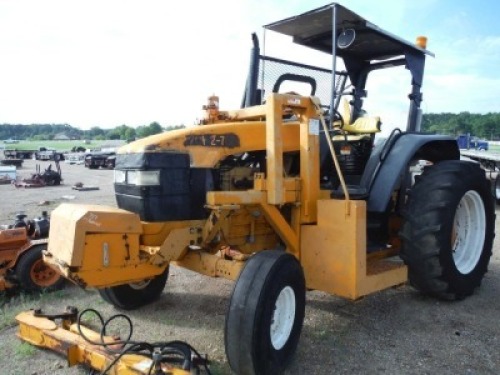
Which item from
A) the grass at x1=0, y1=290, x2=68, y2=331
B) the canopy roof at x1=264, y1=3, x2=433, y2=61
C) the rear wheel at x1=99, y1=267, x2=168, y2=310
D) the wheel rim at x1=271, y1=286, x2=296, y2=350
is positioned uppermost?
the canopy roof at x1=264, y1=3, x2=433, y2=61

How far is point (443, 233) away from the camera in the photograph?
3.97 metres

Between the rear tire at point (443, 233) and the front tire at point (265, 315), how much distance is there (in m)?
1.33

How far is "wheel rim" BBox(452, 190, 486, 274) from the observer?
4.55 m

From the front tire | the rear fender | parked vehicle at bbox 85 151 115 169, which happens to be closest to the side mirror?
the rear fender

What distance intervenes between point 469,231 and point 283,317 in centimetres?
252

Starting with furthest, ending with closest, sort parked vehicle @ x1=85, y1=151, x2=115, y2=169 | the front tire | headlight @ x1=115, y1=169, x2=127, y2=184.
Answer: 1. parked vehicle @ x1=85, y1=151, x2=115, y2=169
2. headlight @ x1=115, y1=169, x2=127, y2=184
3. the front tire

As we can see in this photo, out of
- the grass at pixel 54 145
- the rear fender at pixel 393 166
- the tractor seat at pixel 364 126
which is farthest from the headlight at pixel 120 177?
the grass at pixel 54 145

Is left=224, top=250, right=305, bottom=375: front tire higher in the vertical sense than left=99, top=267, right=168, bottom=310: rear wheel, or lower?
higher

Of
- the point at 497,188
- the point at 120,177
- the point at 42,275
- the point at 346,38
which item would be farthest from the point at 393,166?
the point at 497,188

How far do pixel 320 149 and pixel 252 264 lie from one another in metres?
1.52

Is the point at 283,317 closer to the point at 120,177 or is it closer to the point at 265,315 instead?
the point at 265,315

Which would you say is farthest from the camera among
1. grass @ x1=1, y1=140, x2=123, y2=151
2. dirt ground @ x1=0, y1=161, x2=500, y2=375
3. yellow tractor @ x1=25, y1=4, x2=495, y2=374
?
grass @ x1=1, y1=140, x2=123, y2=151

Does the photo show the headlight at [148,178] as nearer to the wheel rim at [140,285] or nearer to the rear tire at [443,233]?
the wheel rim at [140,285]

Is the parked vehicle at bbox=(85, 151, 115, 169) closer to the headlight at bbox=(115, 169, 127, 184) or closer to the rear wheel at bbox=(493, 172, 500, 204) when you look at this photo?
the rear wheel at bbox=(493, 172, 500, 204)
